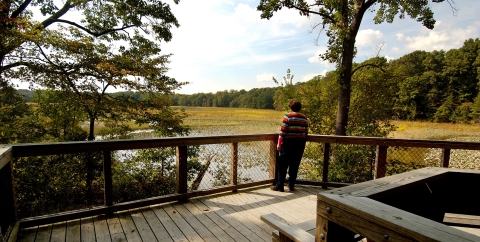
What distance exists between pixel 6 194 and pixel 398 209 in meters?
3.40

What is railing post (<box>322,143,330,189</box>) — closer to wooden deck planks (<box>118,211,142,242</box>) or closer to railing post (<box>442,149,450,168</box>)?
railing post (<box>442,149,450,168</box>)

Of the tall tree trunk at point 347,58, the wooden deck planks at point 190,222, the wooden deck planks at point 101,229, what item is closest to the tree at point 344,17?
the tall tree trunk at point 347,58

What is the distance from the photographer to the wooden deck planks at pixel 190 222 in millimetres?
2555

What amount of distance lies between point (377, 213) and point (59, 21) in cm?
936

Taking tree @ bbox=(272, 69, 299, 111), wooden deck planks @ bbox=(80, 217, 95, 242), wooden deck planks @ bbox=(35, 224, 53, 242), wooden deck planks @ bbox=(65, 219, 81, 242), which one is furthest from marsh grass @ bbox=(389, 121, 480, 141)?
wooden deck planks @ bbox=(35, 224, 53, 242)

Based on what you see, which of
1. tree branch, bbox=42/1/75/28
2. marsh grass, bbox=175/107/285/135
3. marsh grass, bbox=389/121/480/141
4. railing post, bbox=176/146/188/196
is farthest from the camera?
marsh grass, bbox=389/121/480/141

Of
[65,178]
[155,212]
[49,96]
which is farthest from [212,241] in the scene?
[49,96]

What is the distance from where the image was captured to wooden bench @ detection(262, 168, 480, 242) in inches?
31.0

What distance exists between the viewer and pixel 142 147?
315 cm

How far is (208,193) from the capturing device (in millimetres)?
3754

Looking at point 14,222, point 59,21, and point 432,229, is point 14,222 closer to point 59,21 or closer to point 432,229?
point 432,229

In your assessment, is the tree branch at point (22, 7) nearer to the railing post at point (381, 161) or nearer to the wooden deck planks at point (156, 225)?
the wooden deck planks at point (156, 225)

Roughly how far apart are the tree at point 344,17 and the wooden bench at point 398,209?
5.79 metres

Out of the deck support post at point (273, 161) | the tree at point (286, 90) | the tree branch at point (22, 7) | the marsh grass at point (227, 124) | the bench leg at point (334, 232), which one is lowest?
the marsh grass at point (227, 124)
